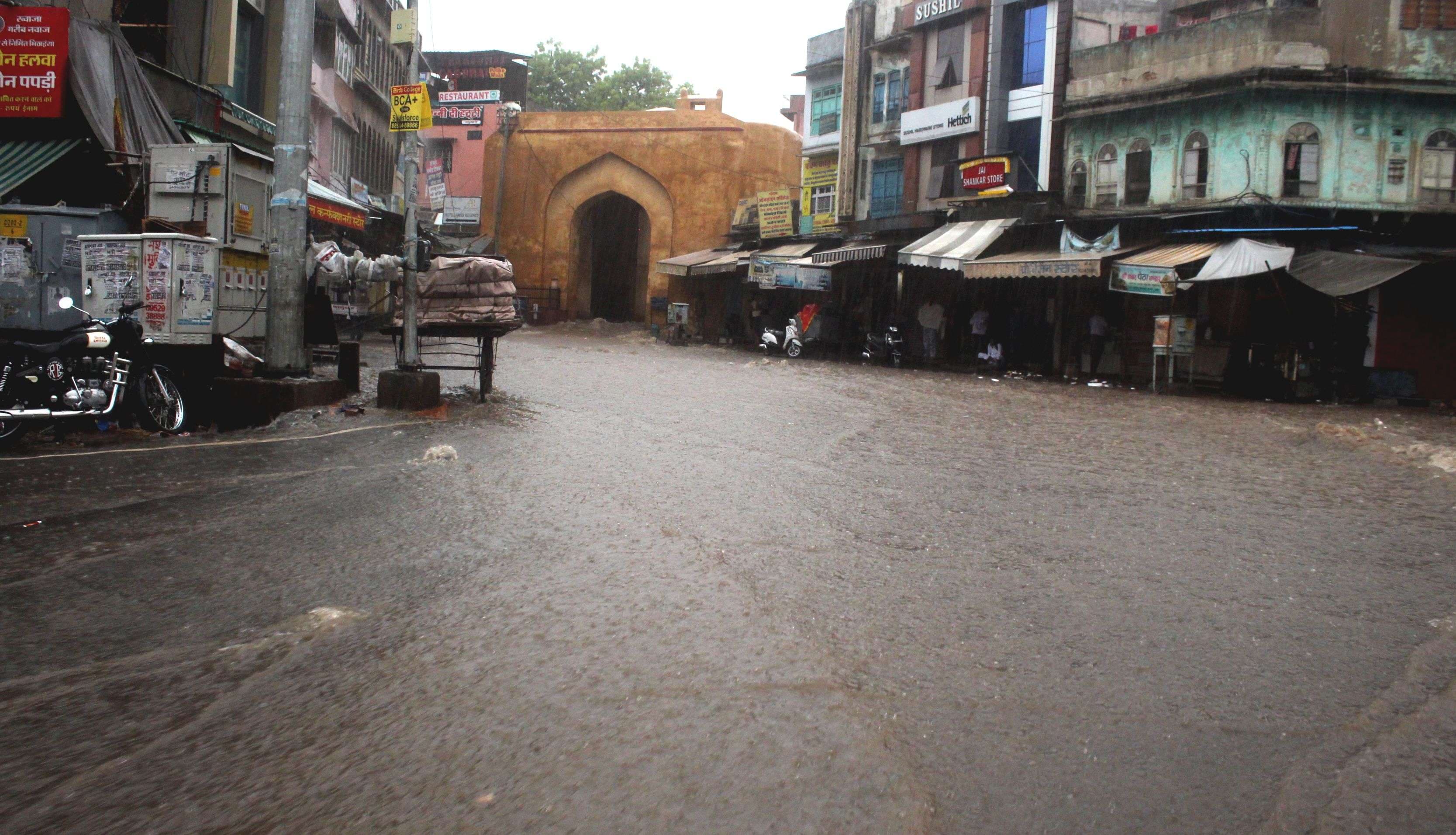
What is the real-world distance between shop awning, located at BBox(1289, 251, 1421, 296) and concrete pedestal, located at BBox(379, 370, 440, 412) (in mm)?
11075

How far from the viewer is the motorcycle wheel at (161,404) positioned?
780 cm

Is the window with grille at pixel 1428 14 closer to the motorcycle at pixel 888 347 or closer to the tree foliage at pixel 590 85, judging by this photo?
the motorcycle at pixel 888 347

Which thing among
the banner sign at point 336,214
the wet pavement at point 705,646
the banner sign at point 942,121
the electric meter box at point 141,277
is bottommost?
the wet pavement at point 705,646

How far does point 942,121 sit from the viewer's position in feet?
80.4

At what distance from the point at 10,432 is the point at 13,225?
14.1 ft

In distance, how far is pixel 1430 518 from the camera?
6297 mm

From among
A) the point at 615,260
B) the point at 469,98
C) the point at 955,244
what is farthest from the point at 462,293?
the point at 615,260

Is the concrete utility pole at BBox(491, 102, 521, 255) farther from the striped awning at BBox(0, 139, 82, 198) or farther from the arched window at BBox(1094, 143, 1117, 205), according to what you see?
the striped awning at BBox(0, 139, 82, 198)

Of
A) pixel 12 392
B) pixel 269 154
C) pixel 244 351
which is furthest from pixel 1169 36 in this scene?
pixel 12 392

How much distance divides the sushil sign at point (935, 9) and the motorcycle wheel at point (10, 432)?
70.9 feet

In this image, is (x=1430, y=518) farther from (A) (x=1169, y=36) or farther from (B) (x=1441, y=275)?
(A) (x=1169, y=36)

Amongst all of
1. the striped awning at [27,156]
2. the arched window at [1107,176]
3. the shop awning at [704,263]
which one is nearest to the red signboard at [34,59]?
the striped awning at [27,156]

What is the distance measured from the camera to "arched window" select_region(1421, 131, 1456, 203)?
17625 millimetres

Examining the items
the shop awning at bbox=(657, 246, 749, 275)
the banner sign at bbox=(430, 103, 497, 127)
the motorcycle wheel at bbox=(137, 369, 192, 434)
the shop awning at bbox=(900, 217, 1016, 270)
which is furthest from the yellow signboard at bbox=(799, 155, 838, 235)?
the motorcycle wheel at bbox=(137, 369, 192, 434)
